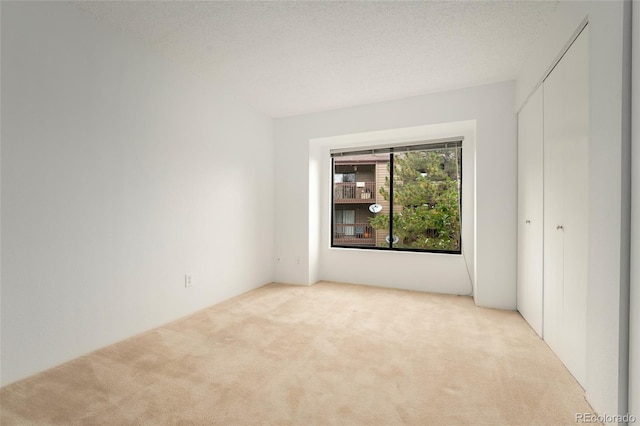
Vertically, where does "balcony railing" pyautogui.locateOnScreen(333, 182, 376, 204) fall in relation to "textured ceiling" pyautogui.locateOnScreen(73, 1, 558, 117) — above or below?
below

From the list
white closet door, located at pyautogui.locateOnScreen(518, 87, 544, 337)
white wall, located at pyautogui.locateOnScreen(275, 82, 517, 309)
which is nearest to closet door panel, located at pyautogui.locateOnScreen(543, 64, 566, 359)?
white closet door, located at pyautogui.locateOnScreen(518, 87, 544, 337)

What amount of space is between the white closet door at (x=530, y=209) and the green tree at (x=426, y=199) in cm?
99

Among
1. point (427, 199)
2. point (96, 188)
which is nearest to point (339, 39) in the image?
point (96, 188)

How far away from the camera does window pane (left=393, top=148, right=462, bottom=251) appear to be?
13.3 feet

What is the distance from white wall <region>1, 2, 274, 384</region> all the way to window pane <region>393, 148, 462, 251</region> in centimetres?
261

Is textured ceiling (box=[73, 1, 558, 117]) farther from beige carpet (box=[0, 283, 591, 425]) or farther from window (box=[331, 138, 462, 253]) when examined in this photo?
beige carpet (box=[0, 283, 591, 425])

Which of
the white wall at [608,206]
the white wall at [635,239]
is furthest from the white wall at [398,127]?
the white wall at [635,239]

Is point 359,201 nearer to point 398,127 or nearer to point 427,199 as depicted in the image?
point 427,199

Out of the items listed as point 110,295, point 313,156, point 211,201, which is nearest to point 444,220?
point 313,156

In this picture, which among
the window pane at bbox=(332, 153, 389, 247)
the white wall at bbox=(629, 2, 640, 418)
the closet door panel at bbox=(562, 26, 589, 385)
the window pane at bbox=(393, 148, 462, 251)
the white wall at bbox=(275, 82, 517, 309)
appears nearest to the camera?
the white wall at bbox=(629, 2, 640, 418)

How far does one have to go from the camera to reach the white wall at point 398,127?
3.26 metres

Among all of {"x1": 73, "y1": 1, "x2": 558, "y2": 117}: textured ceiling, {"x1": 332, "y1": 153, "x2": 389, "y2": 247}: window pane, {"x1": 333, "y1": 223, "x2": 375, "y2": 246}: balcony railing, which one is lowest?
{"x1": 333, "y1": 223, "x2": 375, "y2": 246}: balcony railing

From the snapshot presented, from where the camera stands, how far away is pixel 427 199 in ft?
13.9

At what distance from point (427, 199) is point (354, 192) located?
1.15m
